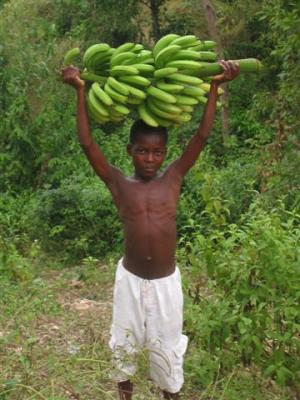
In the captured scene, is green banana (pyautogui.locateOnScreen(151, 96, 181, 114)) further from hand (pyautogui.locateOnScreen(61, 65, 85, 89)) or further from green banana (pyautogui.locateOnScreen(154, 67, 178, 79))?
hand (pyautogui.locateOnScreen(61, 65, 85, 89))

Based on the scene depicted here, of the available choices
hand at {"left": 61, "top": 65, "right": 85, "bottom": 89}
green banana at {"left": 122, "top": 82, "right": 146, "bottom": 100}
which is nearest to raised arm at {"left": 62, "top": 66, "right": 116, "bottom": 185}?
hand at {"left": 61, "top": 65, "right": 85, "bottom": 89}

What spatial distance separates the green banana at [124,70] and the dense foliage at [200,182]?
37.3 inches

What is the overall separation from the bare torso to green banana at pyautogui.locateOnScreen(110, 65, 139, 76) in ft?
1.57

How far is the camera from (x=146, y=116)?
309cm

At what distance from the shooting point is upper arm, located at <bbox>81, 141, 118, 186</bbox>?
3184 millimetres

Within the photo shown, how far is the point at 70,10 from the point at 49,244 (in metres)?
6.35

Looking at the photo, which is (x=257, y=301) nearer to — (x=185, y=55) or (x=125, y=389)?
(x=125, y=389)

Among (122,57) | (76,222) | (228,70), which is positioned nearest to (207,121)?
(228,70)

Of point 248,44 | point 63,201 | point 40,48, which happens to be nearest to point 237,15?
point 248,44

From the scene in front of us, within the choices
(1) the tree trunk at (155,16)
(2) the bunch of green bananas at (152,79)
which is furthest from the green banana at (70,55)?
(1) the tree trunk at (155,16)

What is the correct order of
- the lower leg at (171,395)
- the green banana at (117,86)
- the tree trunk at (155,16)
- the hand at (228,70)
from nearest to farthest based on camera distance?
the green banana at (117,86)
the hand at (228,70)
the lower leg at (171,395)
the tree trunk at (155,16)

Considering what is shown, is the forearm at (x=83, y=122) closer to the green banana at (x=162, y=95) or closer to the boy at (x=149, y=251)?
the boy at (x=149, y=251)

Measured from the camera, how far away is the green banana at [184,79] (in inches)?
118

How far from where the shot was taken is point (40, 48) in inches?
397
